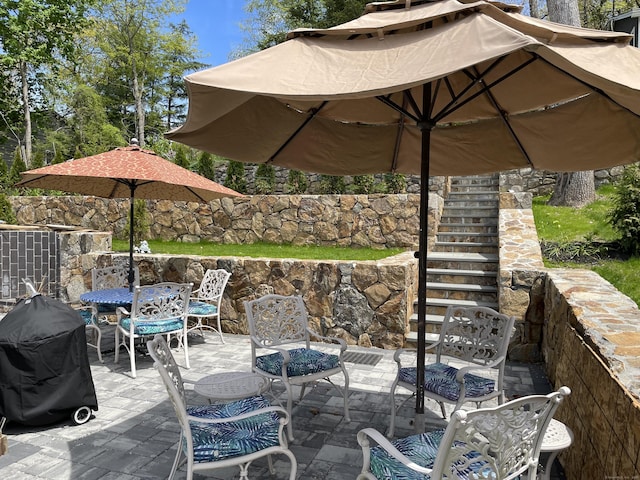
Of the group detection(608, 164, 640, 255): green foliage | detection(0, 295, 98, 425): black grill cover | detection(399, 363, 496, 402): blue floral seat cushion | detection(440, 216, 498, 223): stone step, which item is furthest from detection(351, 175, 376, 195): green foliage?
detection(0, 295, 98, 425): black grill cover

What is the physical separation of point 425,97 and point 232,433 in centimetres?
221

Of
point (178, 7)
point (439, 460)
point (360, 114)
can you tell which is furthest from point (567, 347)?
point (178, 7)

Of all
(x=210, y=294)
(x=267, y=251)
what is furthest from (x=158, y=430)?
(x=267, y=251)

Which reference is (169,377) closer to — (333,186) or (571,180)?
(333,186)

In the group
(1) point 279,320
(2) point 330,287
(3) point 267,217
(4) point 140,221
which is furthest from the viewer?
(4) point 140,221

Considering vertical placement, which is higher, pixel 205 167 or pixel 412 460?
pixel 205 167

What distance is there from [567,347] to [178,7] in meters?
23.2

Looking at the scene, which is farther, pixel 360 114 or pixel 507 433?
pixel 360 114

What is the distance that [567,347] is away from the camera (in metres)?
3.35

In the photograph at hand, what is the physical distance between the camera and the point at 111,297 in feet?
16.1

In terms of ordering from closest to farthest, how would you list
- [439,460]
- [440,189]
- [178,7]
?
1. [439,460]
2. [440,189]
3. [178,7]

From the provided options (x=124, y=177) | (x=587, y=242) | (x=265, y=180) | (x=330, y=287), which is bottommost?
(x=330, y=287)

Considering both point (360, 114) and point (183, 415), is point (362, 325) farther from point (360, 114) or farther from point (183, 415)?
point (183, 415)

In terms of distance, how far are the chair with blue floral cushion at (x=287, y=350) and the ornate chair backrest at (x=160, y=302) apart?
1134 millimetres
